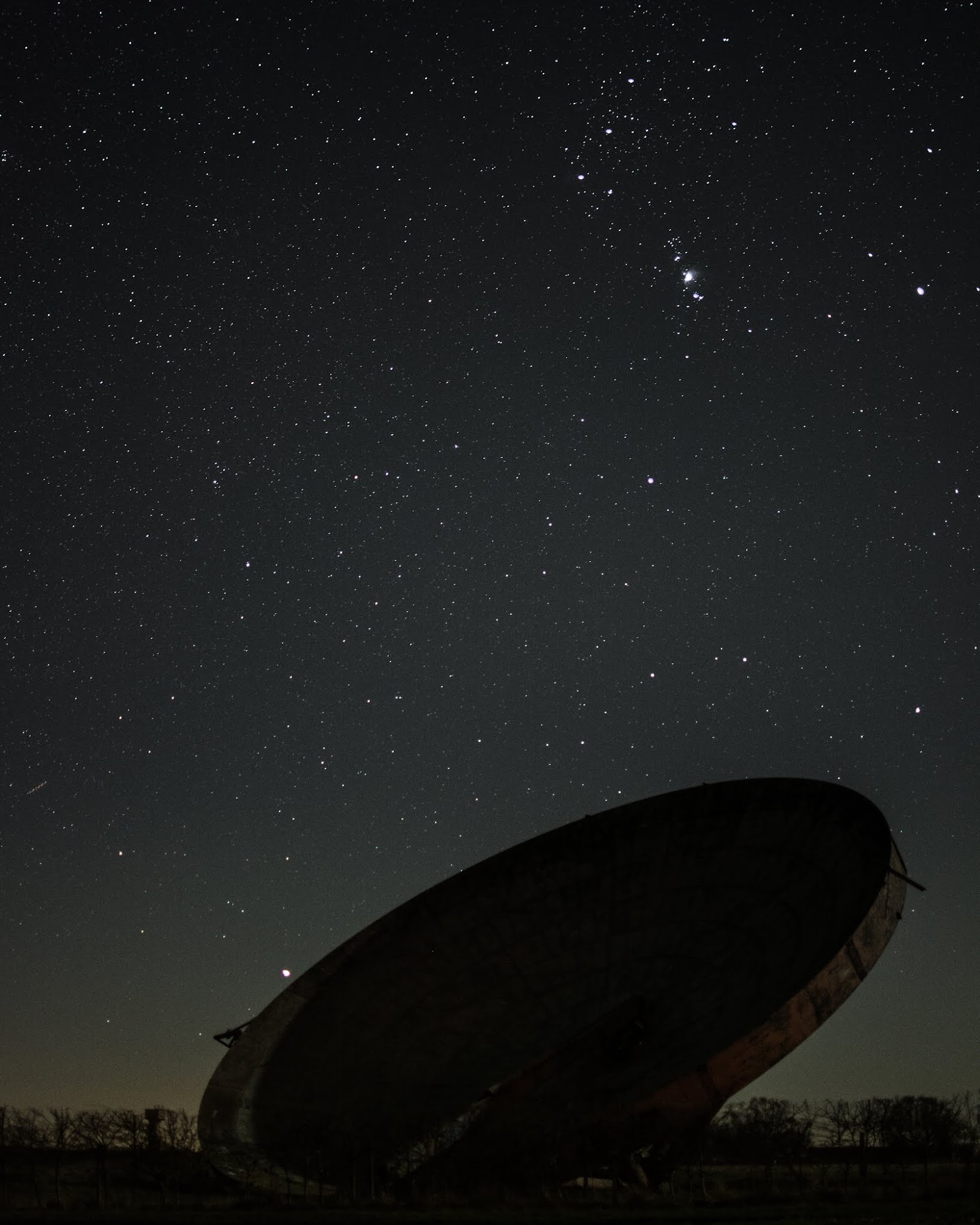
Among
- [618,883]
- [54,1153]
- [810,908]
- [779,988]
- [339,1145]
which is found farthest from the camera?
[54,1153]

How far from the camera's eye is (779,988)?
59.4 feet

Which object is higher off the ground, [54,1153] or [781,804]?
[781,804]

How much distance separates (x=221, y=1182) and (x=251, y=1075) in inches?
93.1

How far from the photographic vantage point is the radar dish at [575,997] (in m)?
A: 17.7

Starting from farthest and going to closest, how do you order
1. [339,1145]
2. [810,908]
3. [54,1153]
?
1. [54,1153]
2. [339,1145]
3. [810,908]

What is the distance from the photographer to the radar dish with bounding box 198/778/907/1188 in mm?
17688

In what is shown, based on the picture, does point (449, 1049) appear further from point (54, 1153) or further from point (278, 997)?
point (54, 1153)

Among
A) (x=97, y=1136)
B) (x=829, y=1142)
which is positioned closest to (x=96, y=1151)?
(x=97, y=1136)

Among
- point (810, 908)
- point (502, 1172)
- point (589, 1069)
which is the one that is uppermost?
point (810, 908)

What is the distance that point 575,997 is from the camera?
2355cm

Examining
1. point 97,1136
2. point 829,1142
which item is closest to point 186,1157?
point 97,1136

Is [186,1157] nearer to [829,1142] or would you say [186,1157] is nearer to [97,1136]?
[97,1136]

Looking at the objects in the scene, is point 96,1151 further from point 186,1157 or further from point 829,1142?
point 829,1142

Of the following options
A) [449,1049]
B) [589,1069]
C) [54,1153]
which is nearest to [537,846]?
[449,1049]
